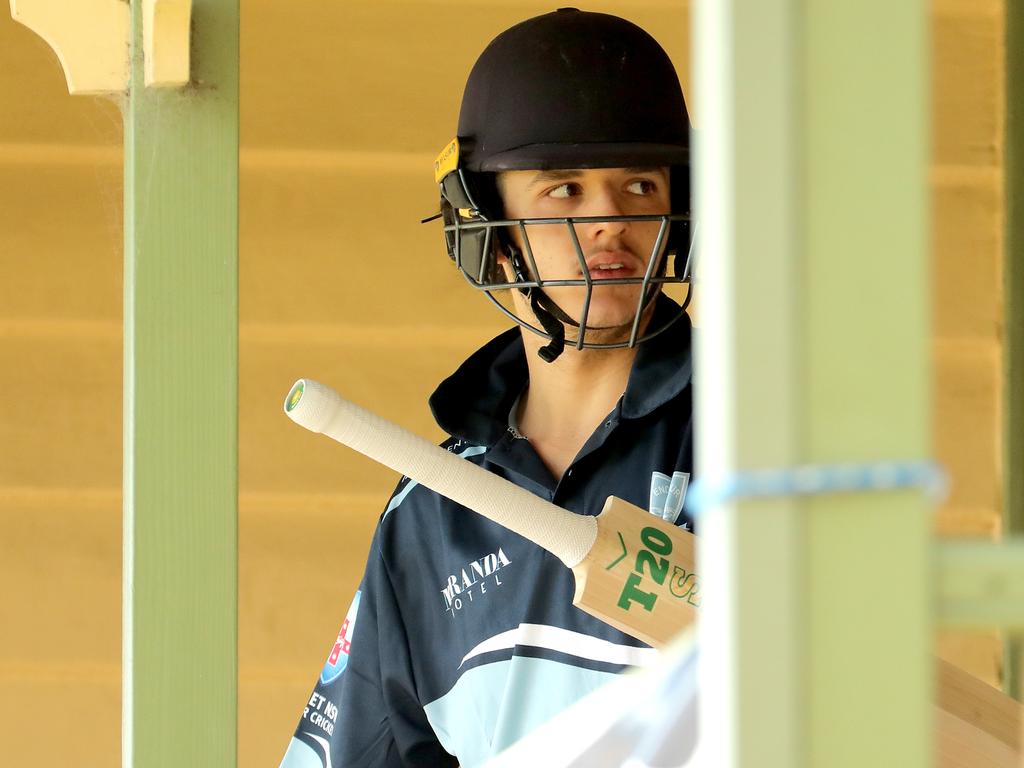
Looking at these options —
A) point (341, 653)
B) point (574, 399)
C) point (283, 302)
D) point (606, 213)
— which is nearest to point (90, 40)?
point (606, 213)

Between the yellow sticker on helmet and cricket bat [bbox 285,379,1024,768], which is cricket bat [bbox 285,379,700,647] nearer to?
cricket bat [bbox 285,379,1024,768]

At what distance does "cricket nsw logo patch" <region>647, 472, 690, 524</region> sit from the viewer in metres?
1.93

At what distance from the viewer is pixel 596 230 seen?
205 cm

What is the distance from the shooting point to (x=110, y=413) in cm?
287

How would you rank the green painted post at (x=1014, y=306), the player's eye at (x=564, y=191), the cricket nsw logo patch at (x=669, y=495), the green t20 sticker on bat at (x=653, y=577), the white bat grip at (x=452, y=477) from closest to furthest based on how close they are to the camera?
1. the white bat grip at (x=452, y=477)
2. the green t20 sticker on bat at (x=653, y=577)
3. the cricket nsw logo patch at (x=669, y=495)
4. the player's eye at (x=564, y=191)
5. the green painted post at (x=1014, y=306)

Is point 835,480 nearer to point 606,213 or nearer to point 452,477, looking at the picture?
point 452,477

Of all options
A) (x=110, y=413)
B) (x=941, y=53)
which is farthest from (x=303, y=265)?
(x=941, y=53)

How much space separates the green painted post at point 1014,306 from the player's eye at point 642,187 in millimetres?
971

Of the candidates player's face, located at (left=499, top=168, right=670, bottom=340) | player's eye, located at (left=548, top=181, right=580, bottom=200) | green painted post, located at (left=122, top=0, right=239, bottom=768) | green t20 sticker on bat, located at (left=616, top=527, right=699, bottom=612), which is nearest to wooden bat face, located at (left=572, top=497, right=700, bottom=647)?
green t20 sticker on bat, located at (left=616, top=527, right=699, bottom=612)

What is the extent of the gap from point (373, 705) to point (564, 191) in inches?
30.0

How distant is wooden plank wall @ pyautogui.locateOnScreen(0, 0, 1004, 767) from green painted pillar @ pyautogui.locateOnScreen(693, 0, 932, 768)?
2222 mm

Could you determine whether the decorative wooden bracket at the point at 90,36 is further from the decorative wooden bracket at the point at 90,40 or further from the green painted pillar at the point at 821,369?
the green painted pillar at the point at 821,369

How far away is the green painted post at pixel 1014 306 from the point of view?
2807 mm

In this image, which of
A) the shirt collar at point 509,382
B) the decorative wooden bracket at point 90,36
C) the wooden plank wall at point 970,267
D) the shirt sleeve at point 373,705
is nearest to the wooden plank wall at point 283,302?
the wooden plank wall at point 970,267
